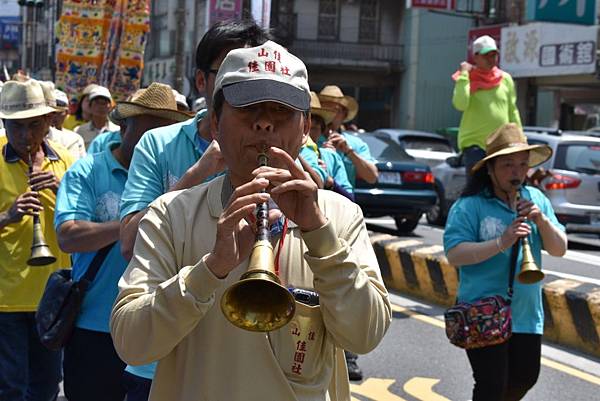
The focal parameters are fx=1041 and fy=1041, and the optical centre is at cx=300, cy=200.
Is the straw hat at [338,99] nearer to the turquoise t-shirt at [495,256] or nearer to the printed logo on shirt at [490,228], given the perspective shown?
the turquoise t-shirt at [495,256]

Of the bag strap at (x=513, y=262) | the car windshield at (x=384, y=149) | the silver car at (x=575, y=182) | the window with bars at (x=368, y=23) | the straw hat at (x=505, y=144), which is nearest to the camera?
the bag strap at (x=513, y=262)

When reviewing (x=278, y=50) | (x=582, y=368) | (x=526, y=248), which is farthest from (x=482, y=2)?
(x=278, y=50)

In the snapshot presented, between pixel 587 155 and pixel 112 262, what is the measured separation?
35.2 ft

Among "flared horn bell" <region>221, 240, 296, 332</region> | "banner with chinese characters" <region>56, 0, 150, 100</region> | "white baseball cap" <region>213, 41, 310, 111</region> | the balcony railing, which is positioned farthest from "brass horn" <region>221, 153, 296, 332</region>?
the balcony railing

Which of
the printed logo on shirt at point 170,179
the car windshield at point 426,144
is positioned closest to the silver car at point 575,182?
the car windshield at point 426,144

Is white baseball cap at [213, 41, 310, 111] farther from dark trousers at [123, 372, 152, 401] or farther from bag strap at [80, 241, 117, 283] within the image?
bag strap at [80, 241, 117, 283]

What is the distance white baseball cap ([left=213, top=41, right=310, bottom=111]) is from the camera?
2.32 meters

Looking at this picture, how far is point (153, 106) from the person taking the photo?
167 inches

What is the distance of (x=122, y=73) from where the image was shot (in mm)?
13047

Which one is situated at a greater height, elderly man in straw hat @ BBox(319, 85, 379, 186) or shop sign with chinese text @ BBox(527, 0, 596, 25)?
shop sign with chinese text @ BBox(527, 0, 596, 25)

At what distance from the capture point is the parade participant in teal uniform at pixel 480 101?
9.72 m

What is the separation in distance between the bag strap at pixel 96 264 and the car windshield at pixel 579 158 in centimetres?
1054

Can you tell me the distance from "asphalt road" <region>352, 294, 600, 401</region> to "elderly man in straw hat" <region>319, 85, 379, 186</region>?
1.32 meters

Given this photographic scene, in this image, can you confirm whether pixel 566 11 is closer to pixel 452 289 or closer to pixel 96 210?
pixel 452 289
